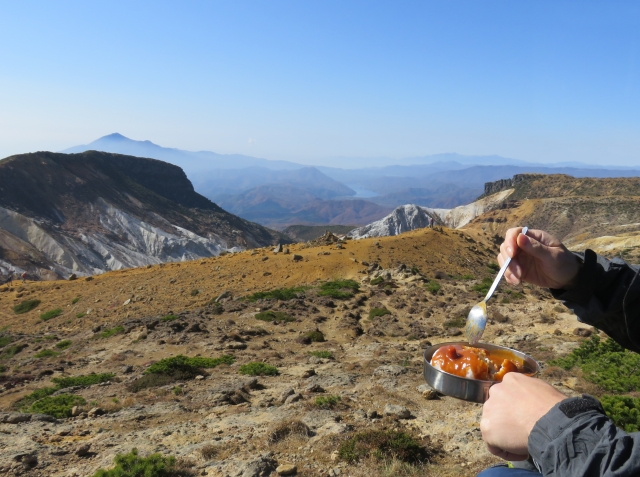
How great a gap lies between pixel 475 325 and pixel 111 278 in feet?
82.8

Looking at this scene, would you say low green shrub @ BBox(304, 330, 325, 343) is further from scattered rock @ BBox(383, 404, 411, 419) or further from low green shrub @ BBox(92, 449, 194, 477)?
low green shrub @ BBox(92, 449, 194, 477)

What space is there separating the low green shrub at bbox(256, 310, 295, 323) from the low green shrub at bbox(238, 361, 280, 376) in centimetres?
488

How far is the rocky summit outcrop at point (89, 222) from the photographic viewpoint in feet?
183

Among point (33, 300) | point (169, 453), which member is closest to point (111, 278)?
point (33, 300)

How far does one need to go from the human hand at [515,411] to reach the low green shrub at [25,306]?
25468 millimetres

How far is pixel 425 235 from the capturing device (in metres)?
29.1

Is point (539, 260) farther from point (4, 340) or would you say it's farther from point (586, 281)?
point (4, 340)

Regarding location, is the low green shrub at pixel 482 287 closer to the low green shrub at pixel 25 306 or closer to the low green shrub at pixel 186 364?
the low green shrub at pixel 186 364

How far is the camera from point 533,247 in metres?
2.59

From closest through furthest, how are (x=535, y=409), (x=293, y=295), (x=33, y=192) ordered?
(x=535, y=409)
(x=293, y=295)
(x=33, y=192)

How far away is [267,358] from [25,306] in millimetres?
16975

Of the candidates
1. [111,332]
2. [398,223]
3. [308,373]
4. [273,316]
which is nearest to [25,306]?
[111,332]

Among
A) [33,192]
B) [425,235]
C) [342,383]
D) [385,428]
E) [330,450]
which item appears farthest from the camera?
[33,192]

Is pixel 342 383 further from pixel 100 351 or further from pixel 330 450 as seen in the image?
pixel 100 351
